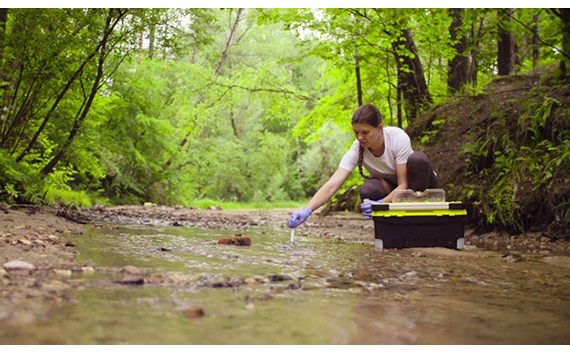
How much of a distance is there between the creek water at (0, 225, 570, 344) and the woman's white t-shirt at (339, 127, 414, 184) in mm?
1310

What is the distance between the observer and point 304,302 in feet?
7.20

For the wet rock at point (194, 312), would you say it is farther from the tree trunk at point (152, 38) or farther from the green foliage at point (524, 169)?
the tree trunk at point (152, 38)

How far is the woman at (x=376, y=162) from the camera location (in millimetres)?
4598

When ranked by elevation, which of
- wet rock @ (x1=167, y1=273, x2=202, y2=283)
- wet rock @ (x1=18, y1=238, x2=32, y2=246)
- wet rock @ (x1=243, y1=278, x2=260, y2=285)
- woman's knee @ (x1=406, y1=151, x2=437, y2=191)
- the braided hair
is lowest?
wet rock @ (x1=243, y1=278, x2=260, y2=285)

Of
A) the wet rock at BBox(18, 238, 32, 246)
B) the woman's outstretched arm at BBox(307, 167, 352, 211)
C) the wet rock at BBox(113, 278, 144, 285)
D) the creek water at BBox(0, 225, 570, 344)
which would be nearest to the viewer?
the creek water at BBox(0, 225, 570, 344)

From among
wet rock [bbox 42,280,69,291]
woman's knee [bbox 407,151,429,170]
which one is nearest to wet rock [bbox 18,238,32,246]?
wet rock [bbox 42,280,69,291]

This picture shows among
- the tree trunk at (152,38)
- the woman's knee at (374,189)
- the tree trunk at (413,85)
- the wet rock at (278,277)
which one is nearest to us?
the wet rock at (278,277)

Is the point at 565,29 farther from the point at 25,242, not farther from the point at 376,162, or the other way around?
the point at 25,242

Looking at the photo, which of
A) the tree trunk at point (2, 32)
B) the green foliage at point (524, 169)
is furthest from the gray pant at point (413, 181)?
the tree trunk at point (2, 32)

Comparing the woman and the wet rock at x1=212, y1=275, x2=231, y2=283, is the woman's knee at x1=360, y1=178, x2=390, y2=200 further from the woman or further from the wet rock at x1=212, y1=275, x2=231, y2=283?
the wet rock at x1=212, y1=275, x2=231, y2=283

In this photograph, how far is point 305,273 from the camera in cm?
305

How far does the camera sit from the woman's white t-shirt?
15.8 feet

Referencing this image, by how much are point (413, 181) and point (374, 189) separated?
0.42 metres

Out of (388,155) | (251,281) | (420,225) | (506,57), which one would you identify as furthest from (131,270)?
(506,57)
